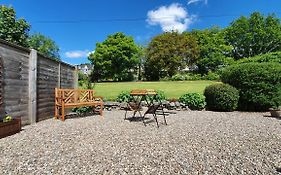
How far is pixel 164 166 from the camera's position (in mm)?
3398

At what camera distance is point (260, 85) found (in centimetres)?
980

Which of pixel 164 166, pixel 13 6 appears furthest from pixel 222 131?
pixel 13 6

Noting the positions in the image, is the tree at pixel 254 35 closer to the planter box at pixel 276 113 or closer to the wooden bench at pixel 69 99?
the planter box at pixel 276 113

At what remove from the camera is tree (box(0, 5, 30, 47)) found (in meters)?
14.5

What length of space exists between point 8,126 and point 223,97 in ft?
25.6

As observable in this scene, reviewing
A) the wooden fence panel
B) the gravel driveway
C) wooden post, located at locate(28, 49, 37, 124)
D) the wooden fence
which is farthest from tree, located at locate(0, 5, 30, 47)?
the gravel driveway

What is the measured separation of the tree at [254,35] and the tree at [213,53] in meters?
2.10

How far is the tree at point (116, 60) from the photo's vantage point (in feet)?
127

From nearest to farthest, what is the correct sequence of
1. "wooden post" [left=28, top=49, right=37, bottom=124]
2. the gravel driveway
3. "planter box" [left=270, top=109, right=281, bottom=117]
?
the gravel driveway → "wooden post" [left=28, top=49, right=37, bottom=124] → "planter box" [left=270, top=109, right=281, bottom=117]

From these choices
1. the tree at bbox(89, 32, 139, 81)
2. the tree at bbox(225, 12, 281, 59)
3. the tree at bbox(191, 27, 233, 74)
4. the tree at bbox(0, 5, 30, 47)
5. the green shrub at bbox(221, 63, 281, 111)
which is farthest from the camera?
the tree at bbox(225, 12, 281, 59)

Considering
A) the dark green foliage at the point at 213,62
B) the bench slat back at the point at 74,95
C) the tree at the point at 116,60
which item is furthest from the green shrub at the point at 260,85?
the tree at the point at 116,60

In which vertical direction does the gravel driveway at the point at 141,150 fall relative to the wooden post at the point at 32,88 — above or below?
below

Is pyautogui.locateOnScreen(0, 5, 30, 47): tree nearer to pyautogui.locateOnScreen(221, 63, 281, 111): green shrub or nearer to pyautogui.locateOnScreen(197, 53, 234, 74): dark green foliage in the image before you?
pyautogui.locateOnScreen(221, 63, 281, 111): green shrub

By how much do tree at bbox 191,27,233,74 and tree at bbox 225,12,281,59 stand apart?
210cm
